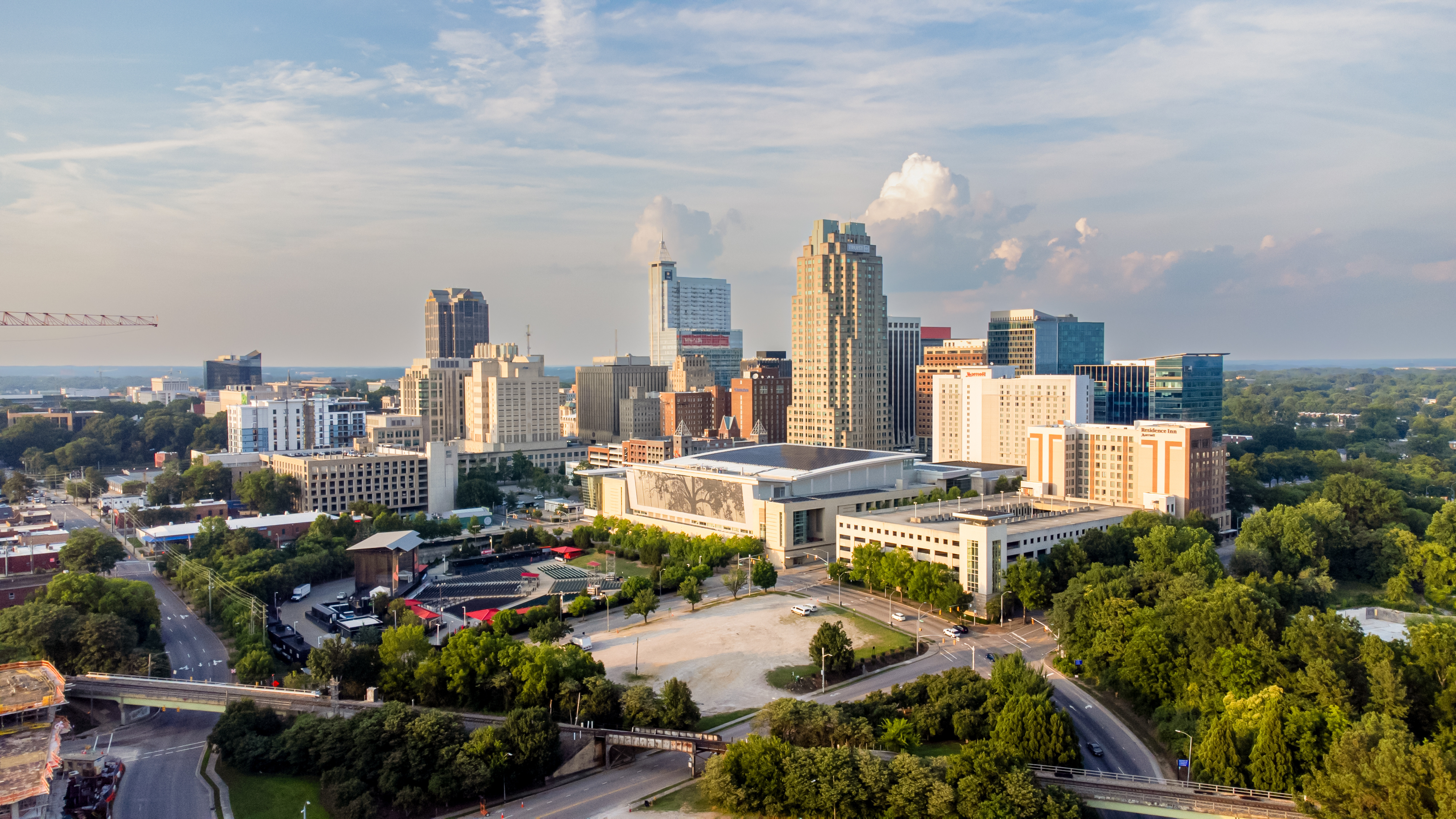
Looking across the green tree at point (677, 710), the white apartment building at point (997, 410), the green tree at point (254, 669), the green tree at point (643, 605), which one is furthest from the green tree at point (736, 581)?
the white apartment building at point (997, 410)

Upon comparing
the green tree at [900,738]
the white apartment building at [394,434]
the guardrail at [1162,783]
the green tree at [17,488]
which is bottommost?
the guardrail at [1162,783]

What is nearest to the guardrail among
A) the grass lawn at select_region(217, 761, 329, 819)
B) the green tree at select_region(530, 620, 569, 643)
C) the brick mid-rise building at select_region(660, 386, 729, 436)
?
the green tree at select_region(530, 620, 569, 643)

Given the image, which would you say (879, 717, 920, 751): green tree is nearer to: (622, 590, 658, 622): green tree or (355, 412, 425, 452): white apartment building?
(622, 590, 658, 622): green tree

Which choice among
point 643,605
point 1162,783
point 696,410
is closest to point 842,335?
point 696,410

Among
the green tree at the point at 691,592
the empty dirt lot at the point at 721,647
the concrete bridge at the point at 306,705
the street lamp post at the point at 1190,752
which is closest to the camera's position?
the street lamp post at the point at 1190,752

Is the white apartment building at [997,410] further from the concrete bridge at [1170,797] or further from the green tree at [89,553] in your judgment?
the green tree at [89,553]

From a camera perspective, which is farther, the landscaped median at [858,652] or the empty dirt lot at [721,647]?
the landscaped median at [858,652]
